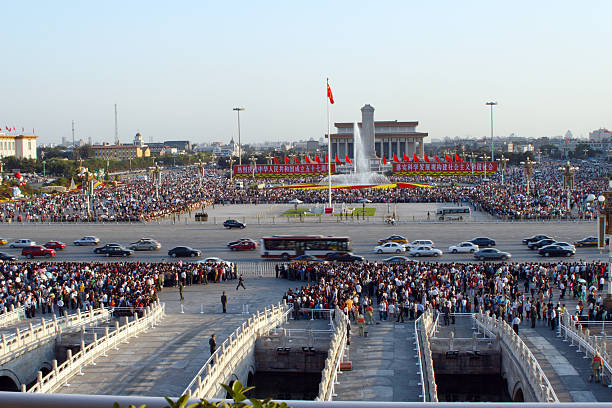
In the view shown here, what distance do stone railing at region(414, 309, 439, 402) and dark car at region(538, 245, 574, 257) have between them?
16288 mm

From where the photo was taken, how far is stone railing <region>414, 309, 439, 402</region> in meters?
14.6

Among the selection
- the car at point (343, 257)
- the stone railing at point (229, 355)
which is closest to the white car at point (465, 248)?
the car at point (343, 257)

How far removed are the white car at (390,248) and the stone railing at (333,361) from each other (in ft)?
57.0

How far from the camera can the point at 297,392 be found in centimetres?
2028

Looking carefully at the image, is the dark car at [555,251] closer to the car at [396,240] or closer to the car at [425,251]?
the car at [425,251]

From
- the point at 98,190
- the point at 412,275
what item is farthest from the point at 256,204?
the point at 412,275

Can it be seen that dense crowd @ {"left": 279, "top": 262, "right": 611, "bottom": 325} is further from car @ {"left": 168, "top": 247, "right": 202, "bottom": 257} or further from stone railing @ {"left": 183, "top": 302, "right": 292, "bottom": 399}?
car @ {"left": 168, "top": 247, "right": 202, "bottom": 257}

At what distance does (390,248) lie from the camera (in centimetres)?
3831

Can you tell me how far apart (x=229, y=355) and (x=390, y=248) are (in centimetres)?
2240

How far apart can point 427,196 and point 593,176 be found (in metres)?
39.3

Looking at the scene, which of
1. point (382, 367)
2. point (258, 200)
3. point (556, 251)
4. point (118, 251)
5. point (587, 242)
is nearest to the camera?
point (382, 367)

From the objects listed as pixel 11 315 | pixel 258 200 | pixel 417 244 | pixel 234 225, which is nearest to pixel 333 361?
pixel 11 315

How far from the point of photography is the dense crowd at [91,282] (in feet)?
81.1

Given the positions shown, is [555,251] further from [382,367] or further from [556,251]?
[382,367]
